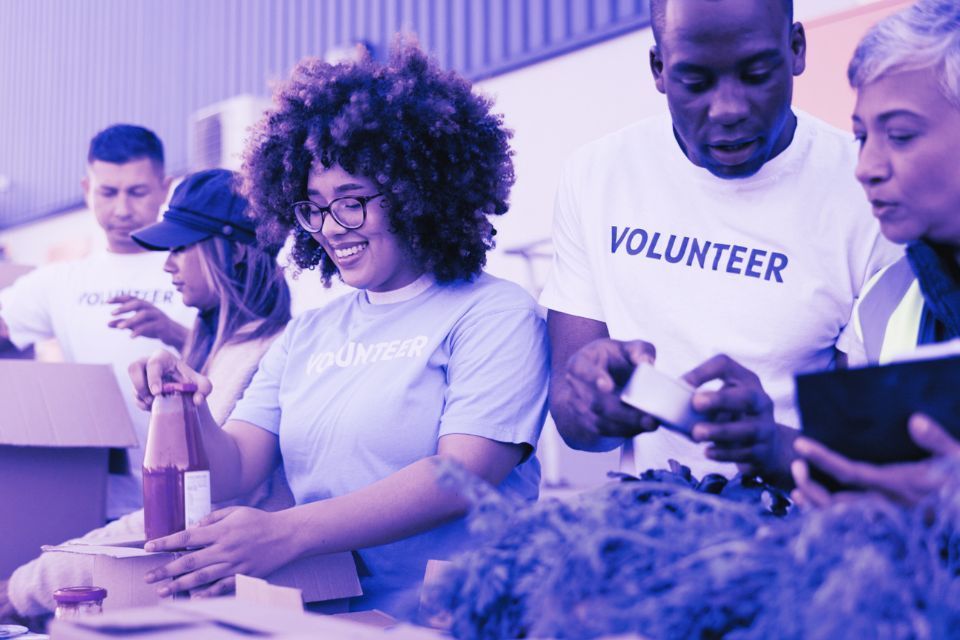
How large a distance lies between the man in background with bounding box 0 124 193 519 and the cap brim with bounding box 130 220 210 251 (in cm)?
17

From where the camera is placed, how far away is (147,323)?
217 centimetres

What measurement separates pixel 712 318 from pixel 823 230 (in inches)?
6.9

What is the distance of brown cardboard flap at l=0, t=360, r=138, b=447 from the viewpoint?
1.88 metres

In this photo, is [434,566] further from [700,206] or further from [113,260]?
[113,260]

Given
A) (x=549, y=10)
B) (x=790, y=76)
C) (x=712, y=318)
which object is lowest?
(x=712, y=318)

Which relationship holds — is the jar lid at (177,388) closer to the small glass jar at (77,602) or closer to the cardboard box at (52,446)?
the small glass jar at (77,602)

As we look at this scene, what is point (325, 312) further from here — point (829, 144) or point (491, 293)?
point (829, 144)

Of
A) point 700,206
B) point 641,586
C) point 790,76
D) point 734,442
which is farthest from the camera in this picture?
point 700,206

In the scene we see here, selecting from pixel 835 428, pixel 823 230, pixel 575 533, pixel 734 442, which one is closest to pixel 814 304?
pixel 823 230

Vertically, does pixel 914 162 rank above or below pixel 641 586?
above

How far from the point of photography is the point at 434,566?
101 centimetres

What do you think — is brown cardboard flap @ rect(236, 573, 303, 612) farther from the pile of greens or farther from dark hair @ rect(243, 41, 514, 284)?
dark hair @ rect(243, 41, 514, 284)

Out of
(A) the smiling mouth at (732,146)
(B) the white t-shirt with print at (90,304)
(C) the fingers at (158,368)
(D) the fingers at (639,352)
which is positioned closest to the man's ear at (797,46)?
(A) the smiling mouth at (732,146)

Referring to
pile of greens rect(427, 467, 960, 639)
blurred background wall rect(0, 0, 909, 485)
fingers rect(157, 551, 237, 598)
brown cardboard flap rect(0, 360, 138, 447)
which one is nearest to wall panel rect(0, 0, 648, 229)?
blurred background wall rect(0, 0, 909, 485)
